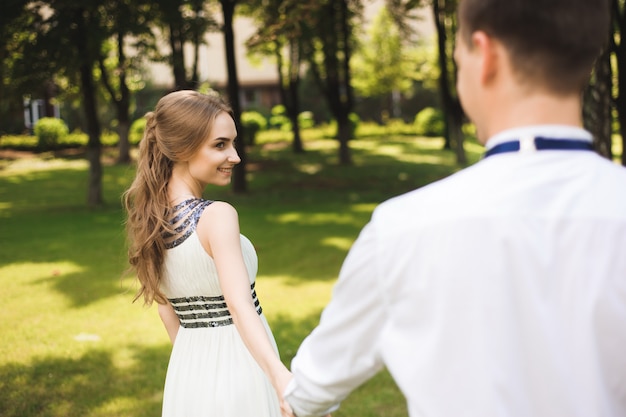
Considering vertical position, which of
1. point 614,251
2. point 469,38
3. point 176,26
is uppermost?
Result: point 176,26

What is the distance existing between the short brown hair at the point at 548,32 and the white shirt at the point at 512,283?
0.40ft

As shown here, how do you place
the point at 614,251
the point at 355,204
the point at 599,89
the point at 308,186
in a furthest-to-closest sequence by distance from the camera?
1. the point at 308,186
2. the point at 355,204
3. the point at 599,89
4. the point at 614,251

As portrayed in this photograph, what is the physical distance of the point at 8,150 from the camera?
121ft

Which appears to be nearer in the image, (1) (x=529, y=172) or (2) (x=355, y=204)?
(1) (x=529, y=172)

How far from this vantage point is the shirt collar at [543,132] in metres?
1.50

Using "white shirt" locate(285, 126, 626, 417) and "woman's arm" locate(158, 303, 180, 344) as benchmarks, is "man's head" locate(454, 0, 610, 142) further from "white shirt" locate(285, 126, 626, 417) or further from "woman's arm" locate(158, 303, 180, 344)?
"woman's arm" locate(158, 303, 180, 344)

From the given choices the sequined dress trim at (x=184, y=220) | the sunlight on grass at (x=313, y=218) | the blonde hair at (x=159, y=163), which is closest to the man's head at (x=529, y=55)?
the sequined dress trim at (x=184, y=220)

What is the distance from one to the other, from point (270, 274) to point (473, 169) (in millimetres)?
9513

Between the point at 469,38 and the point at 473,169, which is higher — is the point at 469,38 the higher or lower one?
the higher one

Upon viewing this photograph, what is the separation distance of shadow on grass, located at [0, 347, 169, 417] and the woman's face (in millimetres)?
3424

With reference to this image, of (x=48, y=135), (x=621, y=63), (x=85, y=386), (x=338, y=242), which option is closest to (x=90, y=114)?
(x=338, y=242)

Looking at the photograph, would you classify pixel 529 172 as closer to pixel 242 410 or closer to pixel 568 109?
pixel 568 109

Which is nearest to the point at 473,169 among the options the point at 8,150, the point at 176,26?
the point at 176,26

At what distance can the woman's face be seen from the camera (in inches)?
123
